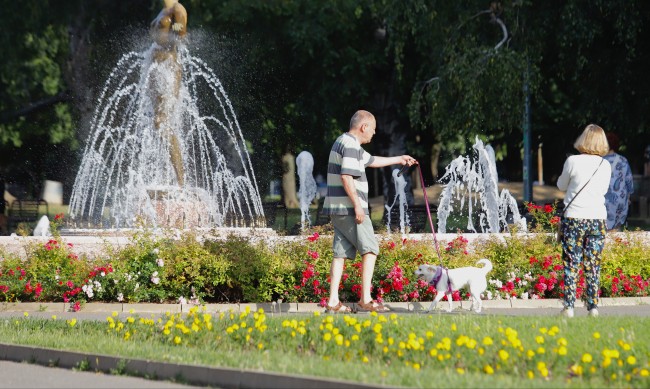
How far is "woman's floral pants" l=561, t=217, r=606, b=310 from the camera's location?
1157cm

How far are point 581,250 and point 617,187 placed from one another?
517 cm

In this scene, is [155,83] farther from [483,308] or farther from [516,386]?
[516,386]

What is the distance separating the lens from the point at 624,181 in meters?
16.5

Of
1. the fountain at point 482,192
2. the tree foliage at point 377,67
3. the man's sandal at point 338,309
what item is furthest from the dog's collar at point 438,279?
the tree foliage at point 377,67

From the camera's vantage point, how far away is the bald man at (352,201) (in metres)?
12.1

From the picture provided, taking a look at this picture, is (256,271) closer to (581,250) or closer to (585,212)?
(581,250)

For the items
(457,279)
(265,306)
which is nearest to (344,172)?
(457,279)

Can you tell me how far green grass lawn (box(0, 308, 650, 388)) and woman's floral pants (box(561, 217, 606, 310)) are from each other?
84cm

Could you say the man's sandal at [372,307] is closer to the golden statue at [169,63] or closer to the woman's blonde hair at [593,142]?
the woman's blonde hair at [593,142]

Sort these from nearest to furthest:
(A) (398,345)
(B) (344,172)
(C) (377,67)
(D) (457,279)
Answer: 1. (A) (398,345)
2. (B) (344,172)
3. (D) (457,279)
4. (C) (377,67)

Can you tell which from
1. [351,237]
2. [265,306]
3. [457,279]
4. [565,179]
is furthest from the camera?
[265,306]

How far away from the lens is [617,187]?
16547 mm

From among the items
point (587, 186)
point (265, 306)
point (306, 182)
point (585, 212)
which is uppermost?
point (306, 182)

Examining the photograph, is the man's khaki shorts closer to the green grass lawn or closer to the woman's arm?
the green grass lawn
